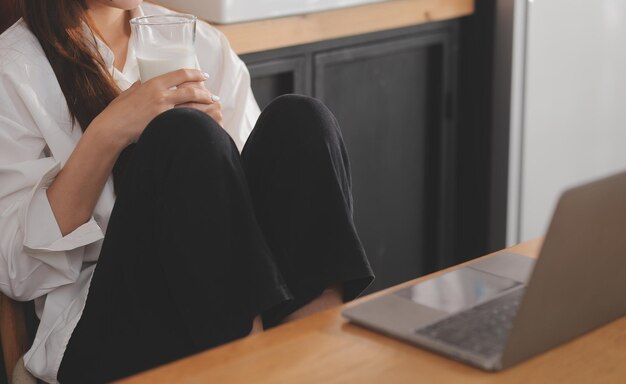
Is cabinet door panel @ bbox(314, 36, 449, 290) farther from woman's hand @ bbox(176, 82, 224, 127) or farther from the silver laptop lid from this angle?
the silver laptop lid

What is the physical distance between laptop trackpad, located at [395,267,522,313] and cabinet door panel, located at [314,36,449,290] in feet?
3.94

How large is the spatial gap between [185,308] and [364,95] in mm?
1205

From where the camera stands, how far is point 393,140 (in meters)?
2.51

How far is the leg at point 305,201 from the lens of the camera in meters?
1.33

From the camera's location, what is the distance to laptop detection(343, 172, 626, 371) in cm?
89

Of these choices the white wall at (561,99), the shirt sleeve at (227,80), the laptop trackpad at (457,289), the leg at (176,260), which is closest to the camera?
the laptop trackpad at (457,289)

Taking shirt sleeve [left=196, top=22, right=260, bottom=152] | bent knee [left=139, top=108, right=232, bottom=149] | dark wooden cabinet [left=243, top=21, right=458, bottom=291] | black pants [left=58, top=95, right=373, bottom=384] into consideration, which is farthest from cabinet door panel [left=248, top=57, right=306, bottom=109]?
bent knee [left=139, top=108, right=232, bottom=149]

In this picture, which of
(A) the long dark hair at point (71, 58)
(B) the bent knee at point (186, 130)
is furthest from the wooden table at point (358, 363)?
(A) the long dark hair at point (71, 58)

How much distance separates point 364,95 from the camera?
2398mm

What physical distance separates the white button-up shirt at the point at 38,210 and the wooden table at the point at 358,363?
1.91ft

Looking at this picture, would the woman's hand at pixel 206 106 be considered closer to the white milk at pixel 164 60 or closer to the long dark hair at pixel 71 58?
the white milk at pixel 164 60

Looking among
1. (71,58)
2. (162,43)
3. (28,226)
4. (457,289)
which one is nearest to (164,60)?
(162,43)

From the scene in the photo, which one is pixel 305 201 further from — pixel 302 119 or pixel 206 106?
pixel 206 106

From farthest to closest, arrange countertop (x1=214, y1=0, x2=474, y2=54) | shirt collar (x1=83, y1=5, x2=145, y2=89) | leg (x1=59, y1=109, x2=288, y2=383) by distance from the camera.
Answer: countertop (x1=214, y1=0, x2=474, y2=54)
shirt collar (x1=83, y1=5, x2=145, y2=89)
leg (x1=59, y1=109, x2=288, y2=383)
